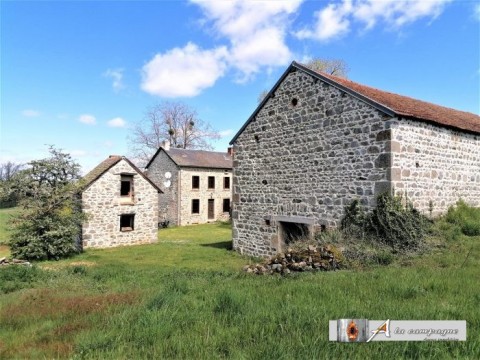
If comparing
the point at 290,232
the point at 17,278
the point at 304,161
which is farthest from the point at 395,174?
the point at 17,278

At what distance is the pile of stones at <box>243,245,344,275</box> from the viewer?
818cm

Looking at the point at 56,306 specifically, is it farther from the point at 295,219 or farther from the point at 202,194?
the point at 202,194

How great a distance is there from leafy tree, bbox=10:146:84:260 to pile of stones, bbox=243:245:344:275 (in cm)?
1286

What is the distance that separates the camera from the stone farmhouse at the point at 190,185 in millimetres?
32688

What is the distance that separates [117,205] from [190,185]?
12.0m

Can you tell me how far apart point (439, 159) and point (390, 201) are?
3009mm

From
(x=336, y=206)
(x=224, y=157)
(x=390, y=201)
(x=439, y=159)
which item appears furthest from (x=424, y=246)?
(x=224, y=157)

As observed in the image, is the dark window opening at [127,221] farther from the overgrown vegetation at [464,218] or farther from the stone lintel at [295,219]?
the overgrown vegetation at [464,218]

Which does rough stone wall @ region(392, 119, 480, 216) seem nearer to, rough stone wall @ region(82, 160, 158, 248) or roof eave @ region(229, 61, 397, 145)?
roof eave @ region(229, 61, 397, 145)

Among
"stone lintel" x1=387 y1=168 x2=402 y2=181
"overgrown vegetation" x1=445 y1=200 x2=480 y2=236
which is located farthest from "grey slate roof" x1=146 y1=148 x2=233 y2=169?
"overgrown vegetation" x1=445 y1=200 x2=480 y2=236

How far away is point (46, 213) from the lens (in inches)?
695

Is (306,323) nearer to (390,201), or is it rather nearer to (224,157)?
(390,201)

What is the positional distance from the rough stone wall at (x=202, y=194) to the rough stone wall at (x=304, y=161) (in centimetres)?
1752

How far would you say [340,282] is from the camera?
18.5 feet
